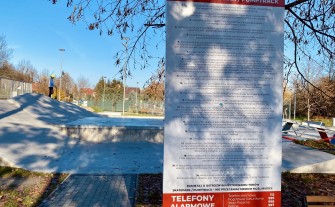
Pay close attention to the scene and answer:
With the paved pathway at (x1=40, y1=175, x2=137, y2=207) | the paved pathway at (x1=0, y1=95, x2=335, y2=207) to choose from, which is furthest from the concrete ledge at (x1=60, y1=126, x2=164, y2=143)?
the paved pathway at (x1=40, y1=175, x2=137, y2=207)

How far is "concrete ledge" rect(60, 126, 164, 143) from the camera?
12234mm

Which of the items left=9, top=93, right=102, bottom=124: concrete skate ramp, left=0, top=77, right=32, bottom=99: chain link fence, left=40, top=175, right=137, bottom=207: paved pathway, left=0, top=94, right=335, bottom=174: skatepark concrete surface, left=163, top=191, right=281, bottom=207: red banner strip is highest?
left=0, top=77, right=32, bottom=99: chain link fence

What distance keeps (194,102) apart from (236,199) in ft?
3.53

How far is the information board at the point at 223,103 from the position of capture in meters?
3.18

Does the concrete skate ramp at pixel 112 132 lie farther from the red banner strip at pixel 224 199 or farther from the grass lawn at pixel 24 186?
the red banner strip at pixel 224 199

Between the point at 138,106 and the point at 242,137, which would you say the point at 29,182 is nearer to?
the point at 242,137

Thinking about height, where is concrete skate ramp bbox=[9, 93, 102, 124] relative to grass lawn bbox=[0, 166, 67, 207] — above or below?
above

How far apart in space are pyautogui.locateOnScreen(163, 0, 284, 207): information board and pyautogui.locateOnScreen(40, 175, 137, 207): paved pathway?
2702mm

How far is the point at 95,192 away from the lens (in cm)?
613

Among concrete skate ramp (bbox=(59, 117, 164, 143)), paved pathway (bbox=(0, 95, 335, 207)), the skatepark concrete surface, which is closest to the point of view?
paved pathway (bbox=(0, 95, 335, 207))

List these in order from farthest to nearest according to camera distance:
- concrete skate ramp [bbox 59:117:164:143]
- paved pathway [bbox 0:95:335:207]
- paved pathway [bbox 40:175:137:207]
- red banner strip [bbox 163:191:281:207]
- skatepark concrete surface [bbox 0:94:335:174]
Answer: concrete skate ramp [bbox 59:117:164:143], skatepark concrete surface [bbox 0:94:335:174], paved pathway [bbox 0:95:335:207], paved pathway [bbox 40:175:137:207], red banner strip [bbox 163:191:281:207]

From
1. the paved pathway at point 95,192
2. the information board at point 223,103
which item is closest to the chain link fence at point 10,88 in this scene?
the paved pathway at point 95,192

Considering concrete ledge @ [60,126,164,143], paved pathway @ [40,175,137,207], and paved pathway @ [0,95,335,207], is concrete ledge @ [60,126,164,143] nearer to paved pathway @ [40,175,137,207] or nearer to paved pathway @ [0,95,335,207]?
paved pathway @ [0,95,335,207]

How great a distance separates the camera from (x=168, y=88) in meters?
3.17
